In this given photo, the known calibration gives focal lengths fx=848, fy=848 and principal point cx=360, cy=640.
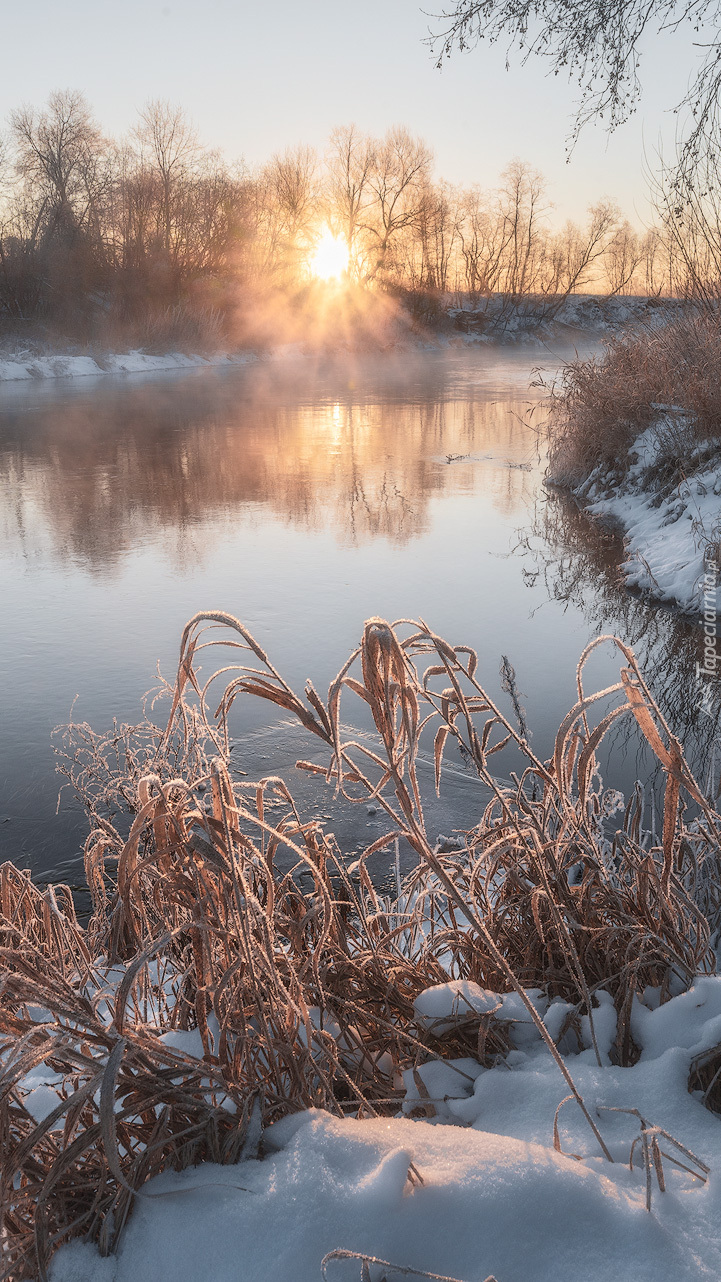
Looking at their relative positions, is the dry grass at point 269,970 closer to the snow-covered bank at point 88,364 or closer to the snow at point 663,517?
the snow at point 663,517

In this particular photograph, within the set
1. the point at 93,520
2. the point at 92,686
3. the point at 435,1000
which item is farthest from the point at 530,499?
the point at 435,1000

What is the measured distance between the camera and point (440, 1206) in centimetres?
115

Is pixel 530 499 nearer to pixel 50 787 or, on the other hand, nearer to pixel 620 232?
pixel 50 787

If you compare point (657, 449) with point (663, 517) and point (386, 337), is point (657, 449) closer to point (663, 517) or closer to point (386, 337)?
point (663, 517)

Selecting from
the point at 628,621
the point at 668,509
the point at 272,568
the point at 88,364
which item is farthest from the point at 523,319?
the point at 628,621

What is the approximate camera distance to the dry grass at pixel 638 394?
853cm

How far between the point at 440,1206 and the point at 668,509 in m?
8.13

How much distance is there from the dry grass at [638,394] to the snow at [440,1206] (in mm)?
8211

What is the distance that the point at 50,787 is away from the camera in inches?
167

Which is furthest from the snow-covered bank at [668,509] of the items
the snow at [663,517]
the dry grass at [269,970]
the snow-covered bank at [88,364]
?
the snow-covered bank at [88,364]

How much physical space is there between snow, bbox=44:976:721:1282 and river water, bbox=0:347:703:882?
2.57 m

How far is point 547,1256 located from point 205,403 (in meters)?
22.4

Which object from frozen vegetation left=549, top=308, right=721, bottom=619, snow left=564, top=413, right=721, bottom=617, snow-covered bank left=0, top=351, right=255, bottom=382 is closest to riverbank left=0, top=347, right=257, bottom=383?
snow-covered bank left=0, top=351, right=255, bottom=382

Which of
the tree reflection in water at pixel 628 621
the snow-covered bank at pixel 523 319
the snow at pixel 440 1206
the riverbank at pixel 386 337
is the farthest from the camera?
the snow-covered bank at pixel 523 319
